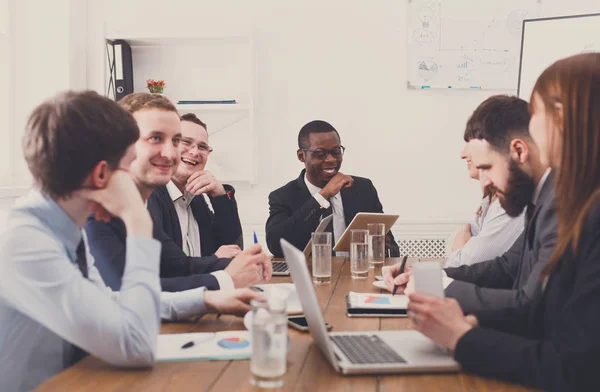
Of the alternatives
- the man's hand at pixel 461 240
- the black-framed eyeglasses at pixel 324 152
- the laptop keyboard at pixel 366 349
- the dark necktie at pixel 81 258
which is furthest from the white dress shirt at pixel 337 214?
the dark necktie at pixel 81 258

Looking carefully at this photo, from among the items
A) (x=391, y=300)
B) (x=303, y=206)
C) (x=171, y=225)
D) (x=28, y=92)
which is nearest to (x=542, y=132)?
(x=391, y=300)

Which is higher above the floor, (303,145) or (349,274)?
(303,145)

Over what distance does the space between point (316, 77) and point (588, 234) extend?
10.4ft

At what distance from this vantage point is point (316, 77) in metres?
4.17

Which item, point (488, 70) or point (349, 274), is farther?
point (488, 70)

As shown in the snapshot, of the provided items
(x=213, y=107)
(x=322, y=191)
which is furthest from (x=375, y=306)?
(x=213, y=107)

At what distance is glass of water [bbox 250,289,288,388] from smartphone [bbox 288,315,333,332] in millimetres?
299

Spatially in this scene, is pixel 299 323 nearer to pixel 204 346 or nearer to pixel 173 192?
pixel 204 346

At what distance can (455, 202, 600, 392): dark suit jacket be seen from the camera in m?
1.04

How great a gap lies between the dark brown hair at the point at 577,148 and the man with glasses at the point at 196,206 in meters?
1.40

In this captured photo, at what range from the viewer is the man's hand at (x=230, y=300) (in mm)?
1558

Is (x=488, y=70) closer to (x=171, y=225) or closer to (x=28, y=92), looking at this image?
(x=171, y=225)

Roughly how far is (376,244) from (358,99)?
1807 mm

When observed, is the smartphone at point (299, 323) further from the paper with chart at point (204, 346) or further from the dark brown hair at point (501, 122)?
the dark brown hair at point (501, 122)
